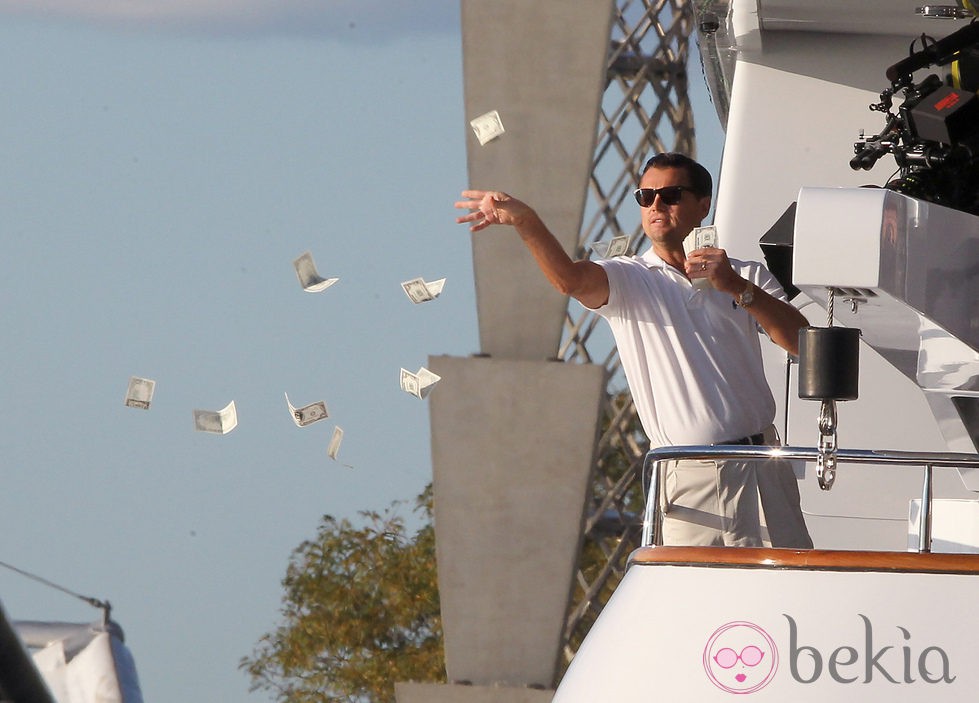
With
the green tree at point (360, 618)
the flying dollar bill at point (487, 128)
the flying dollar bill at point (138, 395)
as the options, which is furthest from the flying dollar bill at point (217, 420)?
the green tree at point (360, 618)

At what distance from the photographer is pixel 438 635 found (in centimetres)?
1537

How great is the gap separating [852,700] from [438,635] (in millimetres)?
12683

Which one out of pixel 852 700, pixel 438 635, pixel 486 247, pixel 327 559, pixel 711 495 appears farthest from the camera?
pixel 327 559

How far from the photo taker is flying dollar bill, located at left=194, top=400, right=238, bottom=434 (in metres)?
5.39

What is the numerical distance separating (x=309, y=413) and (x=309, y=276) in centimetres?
45

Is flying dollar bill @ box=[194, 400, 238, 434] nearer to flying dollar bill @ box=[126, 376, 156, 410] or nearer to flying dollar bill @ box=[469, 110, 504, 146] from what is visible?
flying dollar bill @ box=[126, 376, 156, 410]

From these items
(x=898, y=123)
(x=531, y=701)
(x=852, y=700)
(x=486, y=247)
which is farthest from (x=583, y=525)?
(x=852, y=700)

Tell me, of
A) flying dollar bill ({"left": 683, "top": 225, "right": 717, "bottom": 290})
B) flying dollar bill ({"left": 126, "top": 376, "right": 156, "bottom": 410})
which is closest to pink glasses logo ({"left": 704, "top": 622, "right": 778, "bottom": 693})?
flying dollar bill ({"left": 683, "top": 225, "right": 717, "bottom": 290})

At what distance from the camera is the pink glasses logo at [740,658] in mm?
2965

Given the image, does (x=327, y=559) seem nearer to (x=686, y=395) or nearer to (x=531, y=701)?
(x=531, y=701)

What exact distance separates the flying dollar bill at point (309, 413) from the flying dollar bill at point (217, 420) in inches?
13.6

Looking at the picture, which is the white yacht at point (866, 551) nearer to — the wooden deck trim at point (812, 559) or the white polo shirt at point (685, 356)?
the wooden deck trim at point (812, 559)

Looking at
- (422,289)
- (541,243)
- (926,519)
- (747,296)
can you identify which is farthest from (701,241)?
(422,289)

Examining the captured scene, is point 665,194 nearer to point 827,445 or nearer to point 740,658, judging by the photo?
point 827,445
